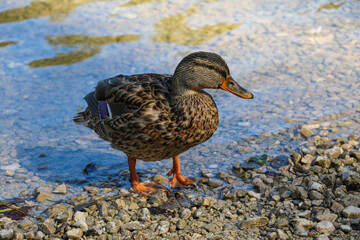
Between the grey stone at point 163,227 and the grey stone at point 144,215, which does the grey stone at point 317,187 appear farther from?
the grey stone at point 144,215

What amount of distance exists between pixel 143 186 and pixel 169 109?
2.78 ft

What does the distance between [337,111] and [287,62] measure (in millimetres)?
1641

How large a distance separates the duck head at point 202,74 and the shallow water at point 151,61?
3.85 feet

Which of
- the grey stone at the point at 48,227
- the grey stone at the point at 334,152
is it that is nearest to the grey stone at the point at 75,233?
the grey stone at the point at 48,227

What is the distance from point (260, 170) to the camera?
192 inches

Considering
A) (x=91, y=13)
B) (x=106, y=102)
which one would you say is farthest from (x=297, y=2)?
(x=106, y=102)

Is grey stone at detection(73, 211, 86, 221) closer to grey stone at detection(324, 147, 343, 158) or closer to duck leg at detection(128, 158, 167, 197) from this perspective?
duck leg at detection(128, 158, 167, 197)

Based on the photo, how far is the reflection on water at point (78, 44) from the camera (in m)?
7.99

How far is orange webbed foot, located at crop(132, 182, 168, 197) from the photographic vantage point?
4.65 m

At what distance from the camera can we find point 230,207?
166 inches

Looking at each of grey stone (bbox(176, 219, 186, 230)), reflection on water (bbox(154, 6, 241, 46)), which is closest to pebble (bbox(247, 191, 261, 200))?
grey stone (bbox(176, 219, 186, 230))

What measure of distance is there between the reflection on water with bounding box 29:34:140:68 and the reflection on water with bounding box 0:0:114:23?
958 millimetres

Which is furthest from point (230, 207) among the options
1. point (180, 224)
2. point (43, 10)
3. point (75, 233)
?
point (43, 10)

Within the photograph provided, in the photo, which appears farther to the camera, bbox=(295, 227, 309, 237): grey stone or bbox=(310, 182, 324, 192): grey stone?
bbox=(310, 182, 324, 192): grey stone
